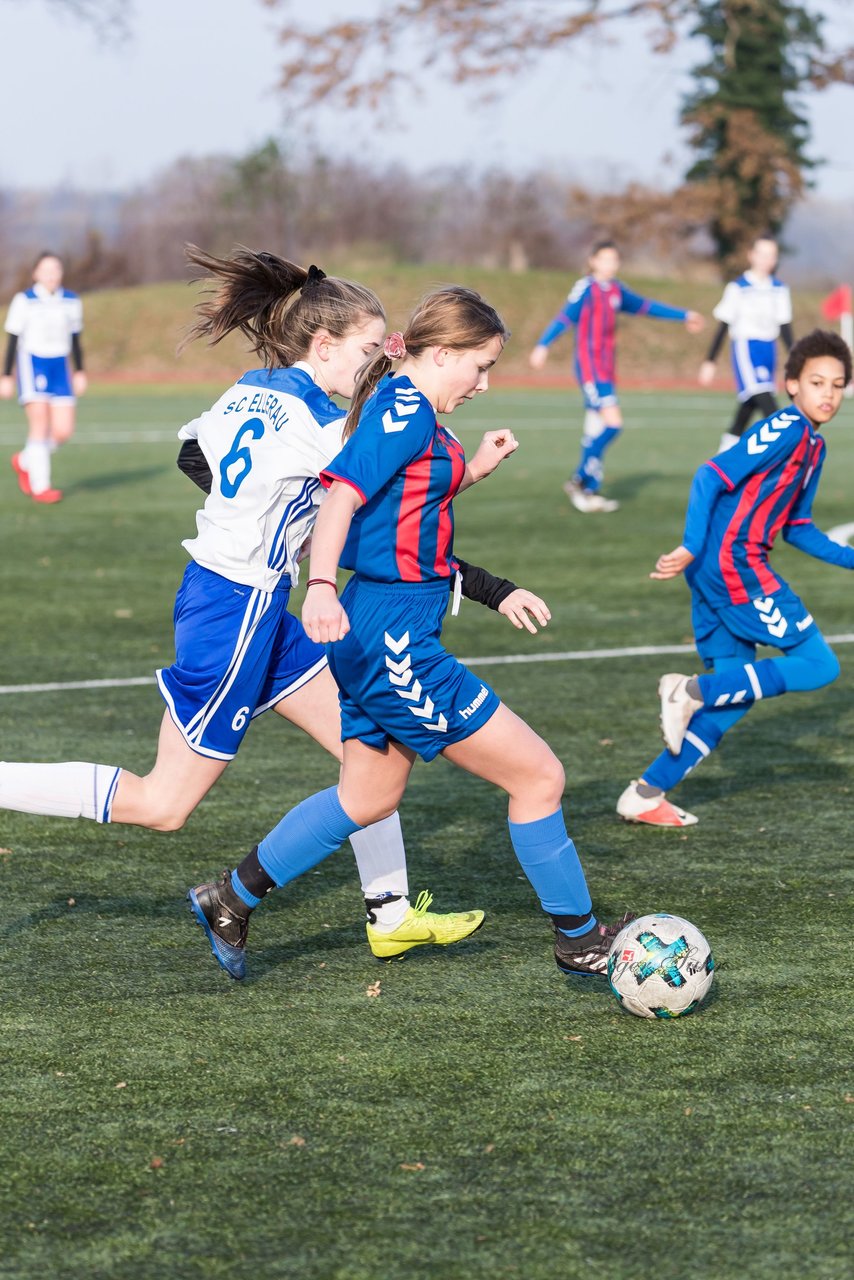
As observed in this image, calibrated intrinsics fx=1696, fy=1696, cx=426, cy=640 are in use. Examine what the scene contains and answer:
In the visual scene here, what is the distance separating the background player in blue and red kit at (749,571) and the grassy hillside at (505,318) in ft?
109

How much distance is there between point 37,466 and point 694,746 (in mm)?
12092

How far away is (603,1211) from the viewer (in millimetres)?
3076

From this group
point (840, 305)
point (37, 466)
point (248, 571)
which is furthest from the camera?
point (840, 305)

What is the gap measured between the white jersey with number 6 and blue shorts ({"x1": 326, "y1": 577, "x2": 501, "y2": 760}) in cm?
43

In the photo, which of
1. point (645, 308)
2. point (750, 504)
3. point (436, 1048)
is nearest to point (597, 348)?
point (645, 308)

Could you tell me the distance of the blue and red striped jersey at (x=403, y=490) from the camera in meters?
4.00

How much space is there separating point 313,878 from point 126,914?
2.22 ft

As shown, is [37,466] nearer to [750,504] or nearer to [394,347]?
[750,504]

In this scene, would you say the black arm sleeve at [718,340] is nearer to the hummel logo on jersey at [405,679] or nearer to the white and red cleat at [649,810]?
the white and red cleat at [649,810]

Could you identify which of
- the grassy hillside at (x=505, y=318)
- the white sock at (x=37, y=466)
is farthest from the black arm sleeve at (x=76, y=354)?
the grassy hillside at (x=505, y=318)

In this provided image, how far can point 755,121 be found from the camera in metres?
48.0

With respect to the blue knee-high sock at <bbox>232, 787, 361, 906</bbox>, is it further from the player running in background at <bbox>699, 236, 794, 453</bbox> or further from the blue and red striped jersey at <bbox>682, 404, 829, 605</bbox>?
the player running in background at <bbox>699, 236, 794, 453</bbox>

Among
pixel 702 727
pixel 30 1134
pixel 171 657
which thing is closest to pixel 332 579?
pixel 30 1134

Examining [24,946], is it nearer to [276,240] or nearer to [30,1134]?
[30,1134]
